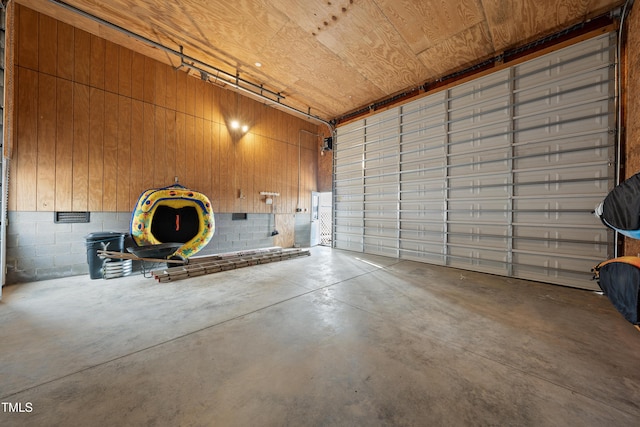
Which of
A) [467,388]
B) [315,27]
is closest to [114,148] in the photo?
[315,27]

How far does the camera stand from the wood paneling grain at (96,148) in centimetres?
414

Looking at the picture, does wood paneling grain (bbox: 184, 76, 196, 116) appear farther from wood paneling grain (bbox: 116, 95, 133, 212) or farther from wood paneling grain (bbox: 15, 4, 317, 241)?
wood paneling grain (bbox: 116, 95, 133, 212)

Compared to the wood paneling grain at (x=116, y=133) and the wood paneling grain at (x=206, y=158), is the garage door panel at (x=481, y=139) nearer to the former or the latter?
the wood paneling grain at (x=116, y=133)

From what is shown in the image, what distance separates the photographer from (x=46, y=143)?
376 centimetres

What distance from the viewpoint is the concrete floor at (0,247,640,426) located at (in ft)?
4.50

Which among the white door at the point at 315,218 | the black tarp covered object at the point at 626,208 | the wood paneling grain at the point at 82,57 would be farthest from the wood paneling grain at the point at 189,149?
the black tarp covered object at the point at 626,208

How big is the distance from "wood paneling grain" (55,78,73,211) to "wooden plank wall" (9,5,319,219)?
0.01 metres

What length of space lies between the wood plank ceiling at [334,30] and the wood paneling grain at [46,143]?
3.91ft

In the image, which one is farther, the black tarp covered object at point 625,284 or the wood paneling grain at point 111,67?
the wood paneling grain at point 111,67

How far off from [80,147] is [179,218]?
6.28 ft

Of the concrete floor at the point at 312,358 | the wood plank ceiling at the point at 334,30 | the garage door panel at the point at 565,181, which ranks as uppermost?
the wood plank ceiling at the point at 334,30

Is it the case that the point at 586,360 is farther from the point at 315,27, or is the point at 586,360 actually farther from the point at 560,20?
the point at 315,27

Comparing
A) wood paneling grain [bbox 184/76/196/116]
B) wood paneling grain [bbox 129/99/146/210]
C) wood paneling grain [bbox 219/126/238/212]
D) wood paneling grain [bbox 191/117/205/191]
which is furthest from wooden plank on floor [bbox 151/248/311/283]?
wood paneling grain [bbox 184/76/196/116]

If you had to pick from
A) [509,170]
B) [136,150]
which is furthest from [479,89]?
[136,150]
